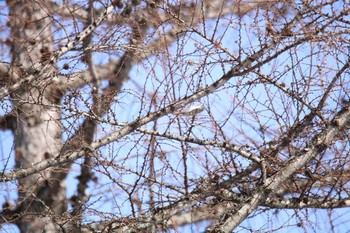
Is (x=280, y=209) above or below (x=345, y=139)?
below

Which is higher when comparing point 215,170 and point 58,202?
point 58,202

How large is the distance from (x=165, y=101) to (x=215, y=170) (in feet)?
2.96

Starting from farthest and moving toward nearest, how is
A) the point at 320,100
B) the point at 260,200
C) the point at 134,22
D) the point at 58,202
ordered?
the point at 58,202
the point at 134,22
the point at 320,100
the point at 260,200

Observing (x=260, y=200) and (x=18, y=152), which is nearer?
(x=260, y=200)

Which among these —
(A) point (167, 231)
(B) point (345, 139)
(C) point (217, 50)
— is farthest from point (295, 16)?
(A) point (167, 231)

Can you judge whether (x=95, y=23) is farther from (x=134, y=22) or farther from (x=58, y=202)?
(x=58, y=202)

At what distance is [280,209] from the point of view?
6.06 meters

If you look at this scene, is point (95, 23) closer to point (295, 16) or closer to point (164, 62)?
point (164, 62)

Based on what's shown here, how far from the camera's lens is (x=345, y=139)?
5977 millimetres

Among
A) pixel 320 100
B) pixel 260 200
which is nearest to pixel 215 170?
pixel 260 200

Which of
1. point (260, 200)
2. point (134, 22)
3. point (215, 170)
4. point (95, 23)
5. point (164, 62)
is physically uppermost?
point (134, 22)

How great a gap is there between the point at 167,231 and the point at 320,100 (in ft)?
5.83

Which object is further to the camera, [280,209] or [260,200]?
[280,209]

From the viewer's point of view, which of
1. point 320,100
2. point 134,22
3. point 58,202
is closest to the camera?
point 320,100
